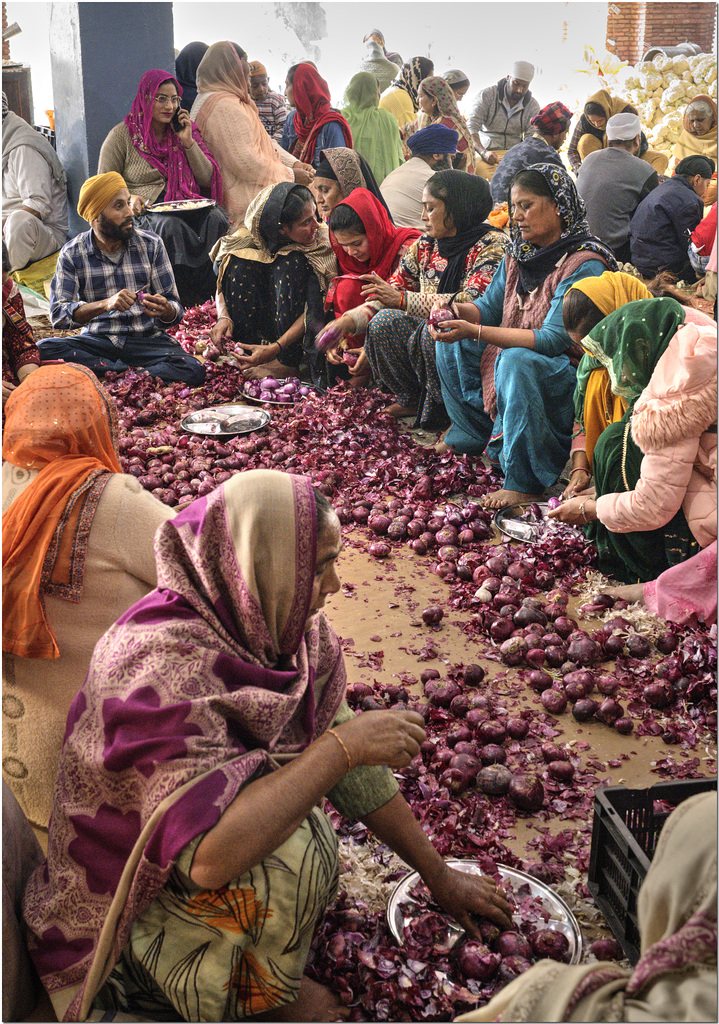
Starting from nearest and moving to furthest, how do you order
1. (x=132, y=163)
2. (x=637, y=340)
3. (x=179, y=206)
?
(x=637, y=340) < (x=179, y=206) < (x=132, y=163)

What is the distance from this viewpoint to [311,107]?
7.50 metres

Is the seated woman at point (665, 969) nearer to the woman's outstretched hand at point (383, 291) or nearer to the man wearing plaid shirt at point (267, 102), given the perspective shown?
the woman's outstretched hand at point (383, 291)

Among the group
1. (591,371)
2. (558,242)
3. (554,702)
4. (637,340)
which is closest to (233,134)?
(558,242)

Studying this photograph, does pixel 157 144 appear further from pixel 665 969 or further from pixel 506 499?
Result: pixel 665 969

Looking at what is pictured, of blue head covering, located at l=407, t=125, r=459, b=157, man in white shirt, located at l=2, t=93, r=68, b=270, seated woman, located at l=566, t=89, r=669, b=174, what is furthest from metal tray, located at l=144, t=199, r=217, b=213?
seated woman, located at l=566, t=89, r=669, b=174

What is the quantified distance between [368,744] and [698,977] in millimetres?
776

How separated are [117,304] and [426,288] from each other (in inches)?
78.5

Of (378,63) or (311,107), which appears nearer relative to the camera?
(311,107)

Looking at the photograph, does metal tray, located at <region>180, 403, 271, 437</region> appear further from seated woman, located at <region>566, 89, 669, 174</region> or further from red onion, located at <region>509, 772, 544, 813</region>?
seated woman, located at <region>566, 89, 669, 174</region>

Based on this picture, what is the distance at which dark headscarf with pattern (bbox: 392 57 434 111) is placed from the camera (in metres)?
10.2

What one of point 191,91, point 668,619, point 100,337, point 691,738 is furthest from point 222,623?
point 191,91

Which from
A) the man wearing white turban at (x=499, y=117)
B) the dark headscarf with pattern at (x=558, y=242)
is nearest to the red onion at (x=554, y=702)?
the dark headscarf with pattern at (x=558, y=242)

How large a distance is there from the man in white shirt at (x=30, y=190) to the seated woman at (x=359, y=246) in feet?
11.3

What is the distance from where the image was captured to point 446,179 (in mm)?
4750
